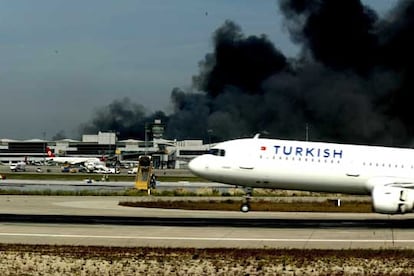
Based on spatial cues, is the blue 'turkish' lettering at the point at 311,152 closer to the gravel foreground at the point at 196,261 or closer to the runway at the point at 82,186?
the gravel foreground at the point at 196,261

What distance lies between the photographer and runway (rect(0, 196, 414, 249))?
3241cm

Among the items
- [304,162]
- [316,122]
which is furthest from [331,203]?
[316,122]

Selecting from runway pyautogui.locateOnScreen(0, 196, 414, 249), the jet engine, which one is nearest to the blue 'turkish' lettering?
runway pyautogui.locateOnScreen(0, 196, 414, 249)

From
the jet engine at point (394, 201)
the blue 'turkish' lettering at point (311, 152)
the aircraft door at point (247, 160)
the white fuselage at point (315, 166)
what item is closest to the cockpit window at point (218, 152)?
the white fuselage at point (315, 166)

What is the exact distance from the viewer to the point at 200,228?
124ft

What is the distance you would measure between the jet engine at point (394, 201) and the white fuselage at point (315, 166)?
7.67ft

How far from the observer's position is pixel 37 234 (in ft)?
113

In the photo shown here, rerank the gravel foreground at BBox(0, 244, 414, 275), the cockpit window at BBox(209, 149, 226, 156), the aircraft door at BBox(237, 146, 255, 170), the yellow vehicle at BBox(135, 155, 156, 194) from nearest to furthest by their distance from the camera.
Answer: the gravel foreground at BBox(0, 244, 414, 275)
the aircraft door at BBox(237, 146, 255, 170)
the cockpit window at BBox(209, 149, 226, 156)
the yellow vehicle at BBox(135, 155, 156, 194)

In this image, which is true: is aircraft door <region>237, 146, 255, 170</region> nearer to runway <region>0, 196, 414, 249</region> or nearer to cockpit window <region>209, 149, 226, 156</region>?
cockpit window <region>209, 149, 226, 156</region>

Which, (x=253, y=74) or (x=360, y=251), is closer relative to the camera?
(x=360, y=251)

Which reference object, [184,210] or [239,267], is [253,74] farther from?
[239,267]

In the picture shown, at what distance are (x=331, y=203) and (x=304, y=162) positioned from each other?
18.6 metres

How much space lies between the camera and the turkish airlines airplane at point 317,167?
43.6 m

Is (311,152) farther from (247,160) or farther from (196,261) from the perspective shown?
(196,261)
